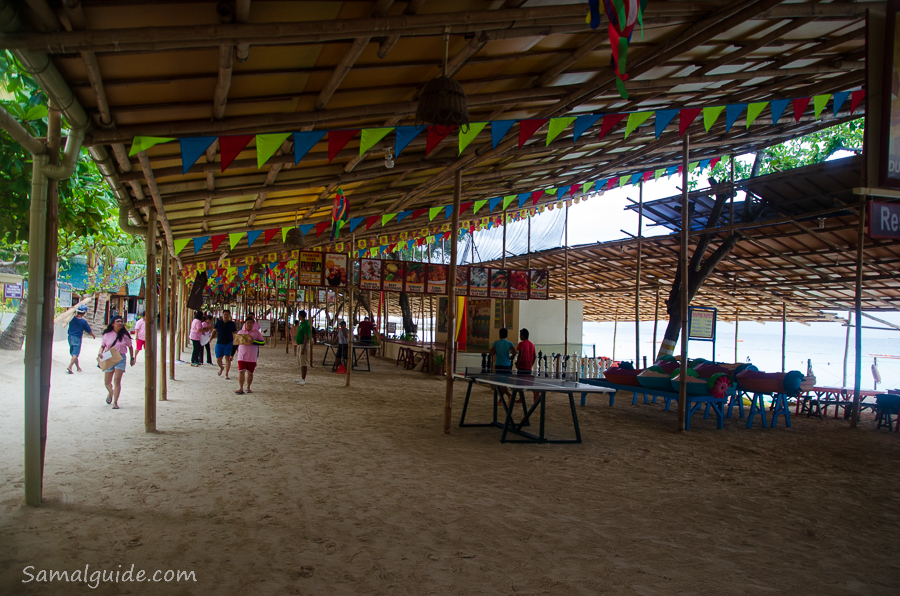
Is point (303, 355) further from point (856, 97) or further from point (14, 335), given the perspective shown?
point (856, 97)

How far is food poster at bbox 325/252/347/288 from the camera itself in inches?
451

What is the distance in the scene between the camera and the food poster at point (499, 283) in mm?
12984

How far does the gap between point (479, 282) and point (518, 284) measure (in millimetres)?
985

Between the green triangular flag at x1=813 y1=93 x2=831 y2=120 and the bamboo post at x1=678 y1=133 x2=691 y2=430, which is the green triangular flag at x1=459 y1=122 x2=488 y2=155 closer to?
the bamboo post at x1=678 y1=133 x2=691 y2=430

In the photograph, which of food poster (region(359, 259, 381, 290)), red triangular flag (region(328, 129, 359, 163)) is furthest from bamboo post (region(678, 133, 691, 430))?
food poster (region(359, 259, 381, 290))

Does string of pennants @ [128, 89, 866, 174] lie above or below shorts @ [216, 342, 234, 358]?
above

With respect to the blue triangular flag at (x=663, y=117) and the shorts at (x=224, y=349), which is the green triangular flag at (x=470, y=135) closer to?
the blue triangular flag at (x=663, y=117)

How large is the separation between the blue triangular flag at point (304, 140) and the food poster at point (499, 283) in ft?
25.6

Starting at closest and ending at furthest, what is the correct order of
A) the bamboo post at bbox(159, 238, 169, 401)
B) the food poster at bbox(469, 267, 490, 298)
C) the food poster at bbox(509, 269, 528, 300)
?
the bamboo post at bbox(159, 238, 169, 401) → the food poster at bbox(469, 267, 490, 298) → the food poster at bbox(509, 269, 528, 300)

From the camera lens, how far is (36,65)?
3.32 metres

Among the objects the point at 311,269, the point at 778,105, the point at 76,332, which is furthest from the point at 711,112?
the point at 76,332

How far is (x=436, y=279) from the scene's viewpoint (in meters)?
12.8

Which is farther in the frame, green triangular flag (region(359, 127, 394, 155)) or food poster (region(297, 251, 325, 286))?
food poster (region(297, 251, 325, 286))

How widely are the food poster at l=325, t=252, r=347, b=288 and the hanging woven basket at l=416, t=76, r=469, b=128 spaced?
24.7ft
